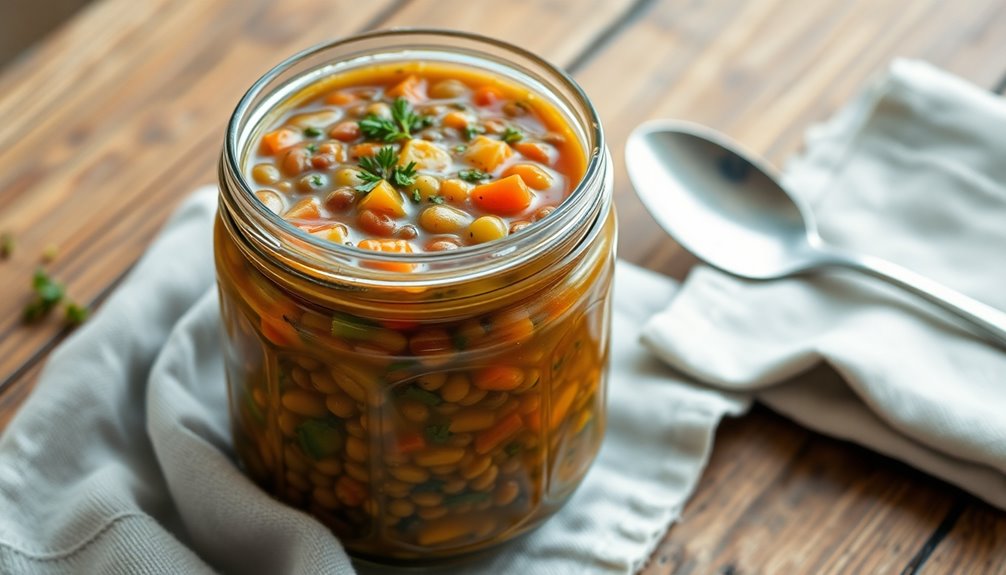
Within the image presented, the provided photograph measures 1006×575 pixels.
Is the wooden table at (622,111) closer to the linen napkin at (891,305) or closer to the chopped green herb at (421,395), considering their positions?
the linen napkin at (891,305)

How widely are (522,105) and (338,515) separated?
0.49m

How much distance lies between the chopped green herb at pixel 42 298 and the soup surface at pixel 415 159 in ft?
1.59

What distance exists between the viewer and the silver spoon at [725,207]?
1622mm

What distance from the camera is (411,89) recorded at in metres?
1.36

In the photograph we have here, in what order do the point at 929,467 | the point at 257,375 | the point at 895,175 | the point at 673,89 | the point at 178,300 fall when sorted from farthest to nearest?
the point at 673,89, the point at 895,175, the point at 178,300, the point at 929,467, the point at 257,375

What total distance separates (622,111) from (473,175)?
699mm

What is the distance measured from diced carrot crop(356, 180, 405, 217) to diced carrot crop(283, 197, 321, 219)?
0.04 m

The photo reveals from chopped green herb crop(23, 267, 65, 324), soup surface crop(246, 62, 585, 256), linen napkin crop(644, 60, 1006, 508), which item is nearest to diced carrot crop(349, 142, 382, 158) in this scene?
soup surface crop(246, 62, 585, 256)

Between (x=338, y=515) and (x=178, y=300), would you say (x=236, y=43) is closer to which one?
(x=178, y=300)

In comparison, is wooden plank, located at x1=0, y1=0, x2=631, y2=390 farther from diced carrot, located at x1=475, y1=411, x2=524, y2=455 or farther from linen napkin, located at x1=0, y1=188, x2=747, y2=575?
diced carrot, located at x1=475, y1=411, x2=524, y2=455

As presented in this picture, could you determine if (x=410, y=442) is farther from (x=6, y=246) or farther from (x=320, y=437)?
(x=6, y=246)

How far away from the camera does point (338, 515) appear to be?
4.27 feet

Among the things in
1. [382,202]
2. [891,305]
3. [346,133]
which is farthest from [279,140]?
[891,305]

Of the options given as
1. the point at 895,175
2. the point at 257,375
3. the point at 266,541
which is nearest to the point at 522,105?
the point at 257,375
